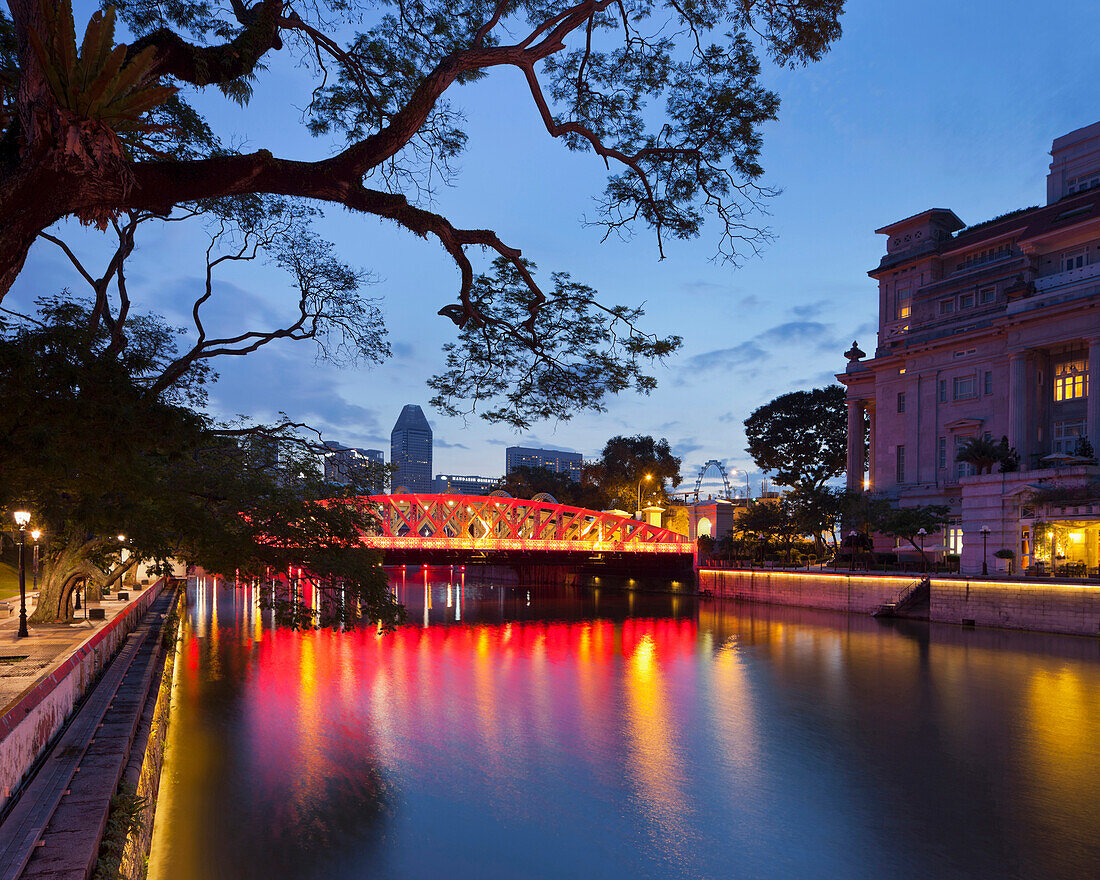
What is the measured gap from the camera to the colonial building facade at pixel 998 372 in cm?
4384

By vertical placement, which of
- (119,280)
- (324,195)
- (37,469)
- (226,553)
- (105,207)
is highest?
(119,280)

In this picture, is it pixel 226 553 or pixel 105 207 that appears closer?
pixel 105 207

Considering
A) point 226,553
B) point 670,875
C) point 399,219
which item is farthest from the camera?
point 670,875

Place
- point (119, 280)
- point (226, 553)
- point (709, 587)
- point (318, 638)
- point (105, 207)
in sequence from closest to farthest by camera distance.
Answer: point (105, 207) < point (226, 553) < point (119, 280) < point (318, 638) < point (709, 587)

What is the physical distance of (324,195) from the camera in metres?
7.03

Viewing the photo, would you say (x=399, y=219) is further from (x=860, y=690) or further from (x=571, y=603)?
(x=571, y=603)

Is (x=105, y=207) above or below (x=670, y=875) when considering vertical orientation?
above

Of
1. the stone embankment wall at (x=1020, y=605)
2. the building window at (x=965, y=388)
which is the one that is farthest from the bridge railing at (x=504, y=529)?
the stone embankment wall at (x=1020, y=605)

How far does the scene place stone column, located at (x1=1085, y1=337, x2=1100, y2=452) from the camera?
4753cm

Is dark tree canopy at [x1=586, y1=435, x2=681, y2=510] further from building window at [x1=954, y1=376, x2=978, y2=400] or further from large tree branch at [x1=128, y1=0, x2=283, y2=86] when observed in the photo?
large tree branch at [x1=128, y1=0, x2=283, y2=86]

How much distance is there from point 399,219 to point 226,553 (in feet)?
21.9

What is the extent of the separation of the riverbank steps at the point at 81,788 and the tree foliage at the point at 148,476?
3061mm

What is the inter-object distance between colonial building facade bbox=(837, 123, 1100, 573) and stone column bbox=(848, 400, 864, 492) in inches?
4.7

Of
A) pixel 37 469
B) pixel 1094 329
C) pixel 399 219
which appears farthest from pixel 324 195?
pixel 1094 329
